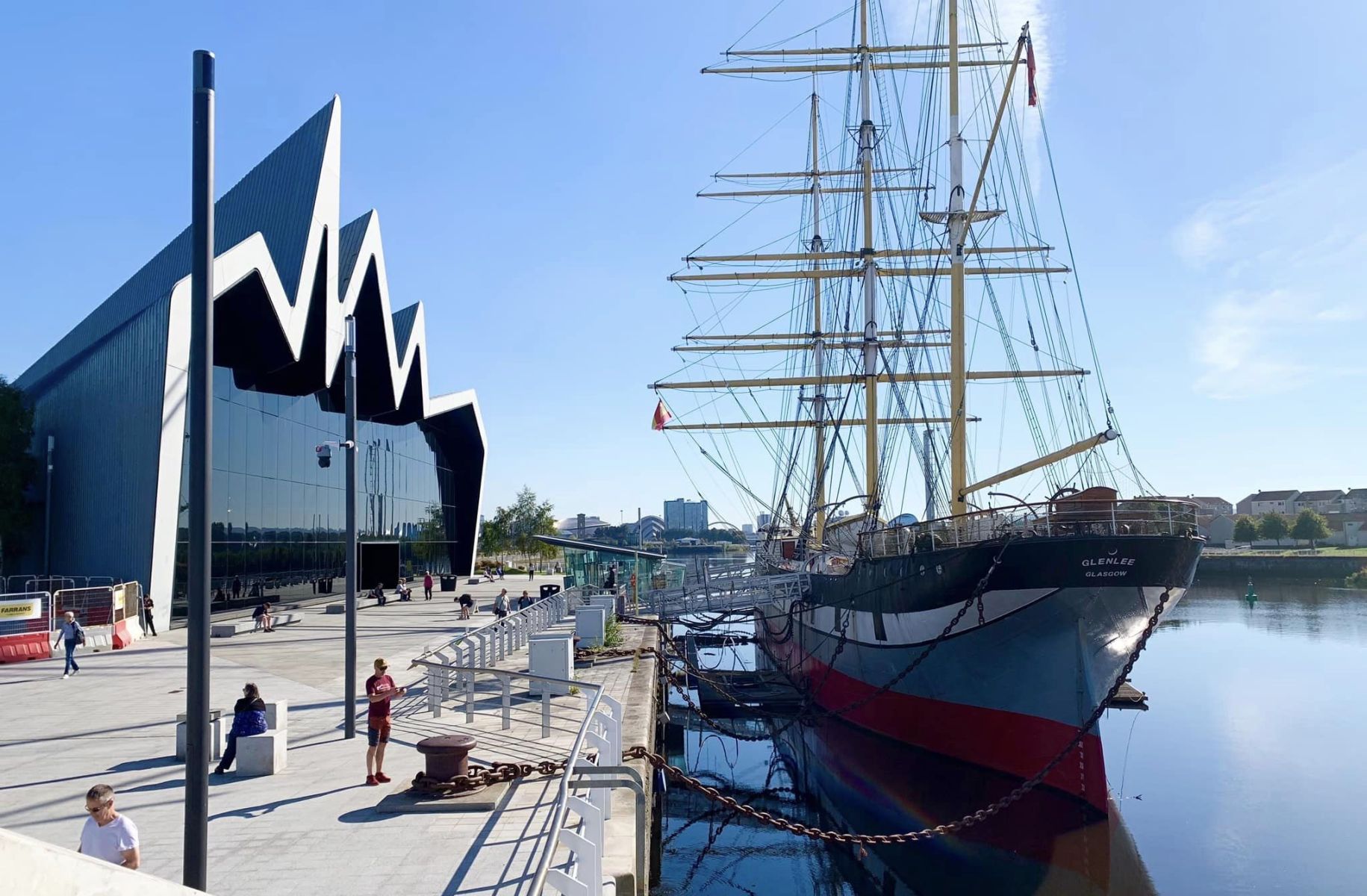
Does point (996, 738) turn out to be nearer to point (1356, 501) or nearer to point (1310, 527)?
point (1310, 527)

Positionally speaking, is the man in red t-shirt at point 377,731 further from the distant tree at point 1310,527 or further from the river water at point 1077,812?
the distant tree at point 1310,527

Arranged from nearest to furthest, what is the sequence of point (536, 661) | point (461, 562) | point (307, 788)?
1. point (307, 788)
2. point (536, 661)
3. point (461, 562)

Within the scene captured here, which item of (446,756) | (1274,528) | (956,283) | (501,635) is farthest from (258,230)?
(1274,528)

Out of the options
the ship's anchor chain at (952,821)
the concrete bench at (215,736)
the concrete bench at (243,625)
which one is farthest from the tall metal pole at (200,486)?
the concrete bench at (243,625)

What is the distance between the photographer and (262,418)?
3269 cm

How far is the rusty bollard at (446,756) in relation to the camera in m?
10.1

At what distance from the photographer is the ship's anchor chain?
33.6 ft

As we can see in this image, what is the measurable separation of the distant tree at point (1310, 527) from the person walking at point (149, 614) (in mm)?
118199

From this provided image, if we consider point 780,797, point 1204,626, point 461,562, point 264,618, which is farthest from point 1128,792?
point 461,562

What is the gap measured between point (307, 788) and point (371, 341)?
32.6 meters

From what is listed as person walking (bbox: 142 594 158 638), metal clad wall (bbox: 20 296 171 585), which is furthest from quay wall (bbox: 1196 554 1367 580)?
metal clad wall (bbox: 20 296 171 585)

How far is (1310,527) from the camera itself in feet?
352

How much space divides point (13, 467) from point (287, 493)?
869 cm

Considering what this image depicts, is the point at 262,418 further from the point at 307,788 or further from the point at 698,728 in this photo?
the point at 307,788
